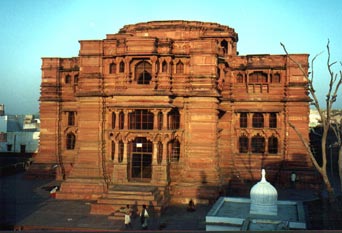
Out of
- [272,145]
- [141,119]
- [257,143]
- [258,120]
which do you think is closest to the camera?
[141,119]

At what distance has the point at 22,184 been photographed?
32.9 m

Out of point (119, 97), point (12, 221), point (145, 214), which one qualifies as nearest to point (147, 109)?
point (119, 97)

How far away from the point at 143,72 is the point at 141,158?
598 cm

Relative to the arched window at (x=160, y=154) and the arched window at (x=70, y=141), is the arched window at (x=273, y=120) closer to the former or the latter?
the arched window at (x=160, y=154)

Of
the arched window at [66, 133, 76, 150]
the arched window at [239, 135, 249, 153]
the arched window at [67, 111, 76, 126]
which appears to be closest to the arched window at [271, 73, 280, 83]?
the arched window at [239, 135, 249, 153]

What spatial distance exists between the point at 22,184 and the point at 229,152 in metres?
16.7

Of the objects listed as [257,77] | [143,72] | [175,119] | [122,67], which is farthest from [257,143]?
[122,67]

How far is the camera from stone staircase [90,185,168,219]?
23.9 m

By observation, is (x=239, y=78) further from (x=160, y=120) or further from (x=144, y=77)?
(x=160, y=120)

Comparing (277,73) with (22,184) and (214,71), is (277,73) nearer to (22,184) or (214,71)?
(214,71)

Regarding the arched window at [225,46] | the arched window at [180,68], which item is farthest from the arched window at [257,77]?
the arched window at [180,68]

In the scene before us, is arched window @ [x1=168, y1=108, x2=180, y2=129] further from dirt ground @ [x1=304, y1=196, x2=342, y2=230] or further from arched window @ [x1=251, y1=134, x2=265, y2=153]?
dirt ground @ [x1=304, y1=196, x2=342, y2=230]

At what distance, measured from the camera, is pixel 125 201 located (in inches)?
954

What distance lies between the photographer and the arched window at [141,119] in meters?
28.0
